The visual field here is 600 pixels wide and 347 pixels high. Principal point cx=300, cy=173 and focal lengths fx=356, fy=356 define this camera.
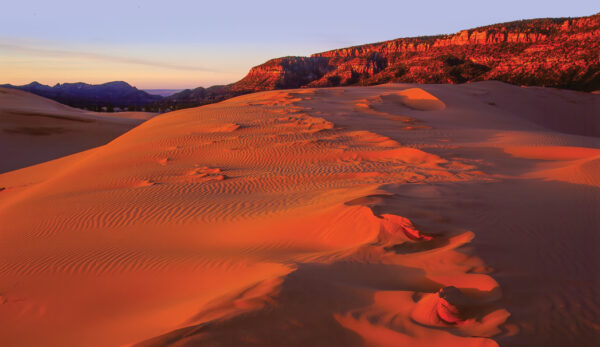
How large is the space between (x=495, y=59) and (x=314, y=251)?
228 ft

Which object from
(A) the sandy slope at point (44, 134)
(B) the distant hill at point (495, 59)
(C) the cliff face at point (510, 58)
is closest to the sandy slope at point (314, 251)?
(A) the sandy slope at point (44, 134)

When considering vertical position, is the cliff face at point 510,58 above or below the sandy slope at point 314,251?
above

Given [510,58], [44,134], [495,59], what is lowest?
[44,134]

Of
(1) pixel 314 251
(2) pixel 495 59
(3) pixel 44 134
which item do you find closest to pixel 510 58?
(2) pixel 495 59

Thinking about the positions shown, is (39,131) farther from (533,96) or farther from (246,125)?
(533,96)

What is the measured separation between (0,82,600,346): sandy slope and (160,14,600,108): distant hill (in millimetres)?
48836

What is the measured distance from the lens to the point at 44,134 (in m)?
24.0

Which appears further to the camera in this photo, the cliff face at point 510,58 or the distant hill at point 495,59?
the distant hill at point 495,59

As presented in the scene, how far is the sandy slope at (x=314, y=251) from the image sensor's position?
2.63m

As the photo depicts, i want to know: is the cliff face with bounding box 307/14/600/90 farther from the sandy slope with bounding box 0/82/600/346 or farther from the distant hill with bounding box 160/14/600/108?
the sandy slope with bounding box 0/82/600/346

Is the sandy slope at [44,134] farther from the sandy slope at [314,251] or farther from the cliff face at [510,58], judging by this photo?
the cliff face at [510,58]

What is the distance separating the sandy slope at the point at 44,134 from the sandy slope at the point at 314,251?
41.4 ft

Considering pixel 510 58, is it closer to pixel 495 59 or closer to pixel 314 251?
pixel 495 59

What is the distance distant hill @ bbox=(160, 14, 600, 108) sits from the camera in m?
48.7
